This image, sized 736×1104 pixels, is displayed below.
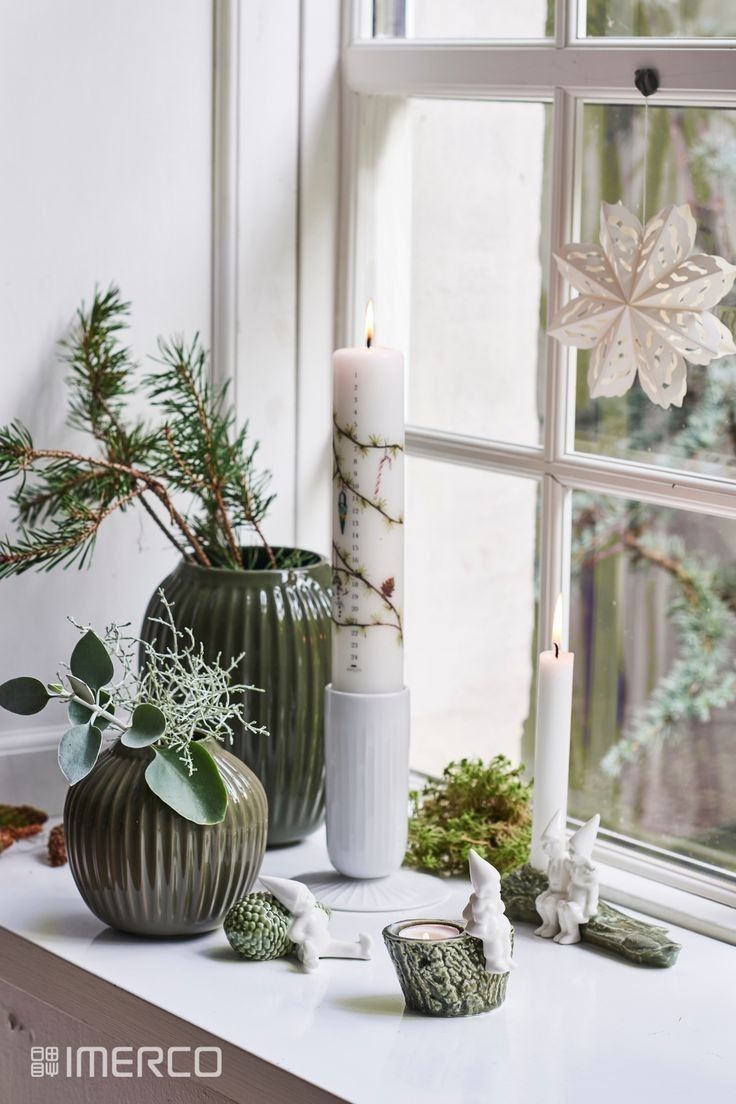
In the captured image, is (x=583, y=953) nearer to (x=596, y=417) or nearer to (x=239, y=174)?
(x=596, y=417)

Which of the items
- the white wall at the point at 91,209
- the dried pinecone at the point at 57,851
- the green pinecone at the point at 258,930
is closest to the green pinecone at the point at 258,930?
the green pinecone at the point at 258,930

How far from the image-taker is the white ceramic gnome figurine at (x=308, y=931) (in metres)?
0.93

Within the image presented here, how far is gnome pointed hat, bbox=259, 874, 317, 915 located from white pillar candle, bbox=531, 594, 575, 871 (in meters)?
0.17

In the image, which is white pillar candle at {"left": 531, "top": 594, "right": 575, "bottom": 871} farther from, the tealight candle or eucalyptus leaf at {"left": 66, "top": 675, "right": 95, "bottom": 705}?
eucalyptus leaf at {"left": 66, "top": 675, "right": 95, "bottom": 705}

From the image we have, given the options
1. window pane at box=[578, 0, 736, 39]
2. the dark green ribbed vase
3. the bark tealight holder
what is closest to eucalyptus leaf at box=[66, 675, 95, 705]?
the dark green ribbed vase

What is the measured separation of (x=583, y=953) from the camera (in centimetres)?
96

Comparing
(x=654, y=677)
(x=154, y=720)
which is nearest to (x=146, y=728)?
(x=154, y=720)

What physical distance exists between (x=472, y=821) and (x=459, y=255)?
499mm

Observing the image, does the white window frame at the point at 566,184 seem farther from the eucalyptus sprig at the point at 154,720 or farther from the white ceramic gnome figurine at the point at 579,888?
the eucalyptus sprig at the point at 154,720

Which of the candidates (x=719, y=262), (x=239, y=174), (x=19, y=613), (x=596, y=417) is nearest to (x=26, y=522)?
(x=19, y=613)

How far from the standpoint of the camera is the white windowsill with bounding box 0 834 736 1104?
0.79 metres

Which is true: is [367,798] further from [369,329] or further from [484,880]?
[369,329]

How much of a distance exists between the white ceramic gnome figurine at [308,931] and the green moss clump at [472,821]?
0.16 metres

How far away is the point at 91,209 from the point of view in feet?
3.79
